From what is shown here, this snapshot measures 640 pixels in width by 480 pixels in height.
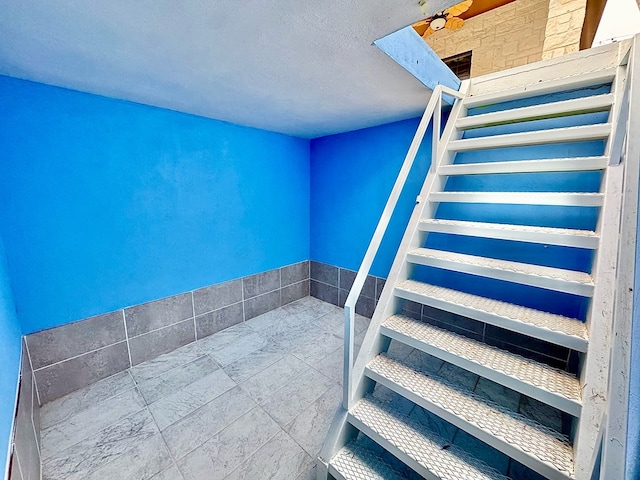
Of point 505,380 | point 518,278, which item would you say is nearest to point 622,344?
point 505,380

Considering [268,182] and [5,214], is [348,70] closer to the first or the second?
[268,182]

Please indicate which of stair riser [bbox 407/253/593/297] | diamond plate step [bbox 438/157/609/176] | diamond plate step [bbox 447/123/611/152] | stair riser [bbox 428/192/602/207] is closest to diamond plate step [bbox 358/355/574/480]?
stair riser [bbox 407/253/593/297]

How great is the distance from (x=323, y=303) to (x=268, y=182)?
5.02ft

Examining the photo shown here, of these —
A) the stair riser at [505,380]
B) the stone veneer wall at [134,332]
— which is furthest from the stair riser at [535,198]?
the stone veneer wall at [134,332]

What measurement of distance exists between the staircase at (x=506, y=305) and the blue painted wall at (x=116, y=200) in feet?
5.24

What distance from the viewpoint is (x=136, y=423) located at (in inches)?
57.1

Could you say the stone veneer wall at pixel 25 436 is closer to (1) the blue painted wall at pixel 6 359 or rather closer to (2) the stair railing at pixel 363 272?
(1) the blue painted wall at pixel 6 359

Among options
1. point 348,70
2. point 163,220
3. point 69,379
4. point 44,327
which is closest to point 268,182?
point 163,220

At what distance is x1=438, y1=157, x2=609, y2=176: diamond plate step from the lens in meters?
1.25

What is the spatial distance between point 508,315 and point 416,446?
0.70 metres

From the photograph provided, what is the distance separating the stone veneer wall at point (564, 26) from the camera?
275 centimetres

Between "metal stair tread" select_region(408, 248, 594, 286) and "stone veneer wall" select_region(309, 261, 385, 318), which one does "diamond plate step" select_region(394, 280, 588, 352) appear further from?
"stone veneer wall" select_region(309, 261, 385, 318)

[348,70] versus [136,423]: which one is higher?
[348,70]

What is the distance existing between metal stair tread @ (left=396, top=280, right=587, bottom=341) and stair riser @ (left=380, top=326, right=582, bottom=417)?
245mm
